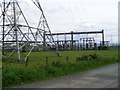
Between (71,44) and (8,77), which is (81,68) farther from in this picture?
(71,44)

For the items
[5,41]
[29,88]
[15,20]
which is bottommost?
[29,88]

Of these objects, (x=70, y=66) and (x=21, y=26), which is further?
(x=21, y=26)

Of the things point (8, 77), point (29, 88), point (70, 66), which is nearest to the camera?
point (29, 88)

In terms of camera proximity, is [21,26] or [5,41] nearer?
[21,26]

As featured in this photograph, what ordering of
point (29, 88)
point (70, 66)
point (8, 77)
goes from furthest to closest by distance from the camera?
point (70, 66), point (8, 77), point (29, 88)

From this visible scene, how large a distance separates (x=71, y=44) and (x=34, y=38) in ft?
135

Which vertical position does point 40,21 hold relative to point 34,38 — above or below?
above

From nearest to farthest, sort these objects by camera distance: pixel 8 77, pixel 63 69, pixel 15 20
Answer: pixel 8 77
pixel 63 69
pixel 15 20

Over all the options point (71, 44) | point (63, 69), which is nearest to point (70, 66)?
point (63, 69)

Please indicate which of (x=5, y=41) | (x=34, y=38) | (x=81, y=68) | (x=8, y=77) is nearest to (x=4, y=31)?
(x=5, y=41)

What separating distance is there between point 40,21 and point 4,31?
341 cm

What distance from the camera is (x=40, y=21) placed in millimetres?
23734

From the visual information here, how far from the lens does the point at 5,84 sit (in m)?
10.2

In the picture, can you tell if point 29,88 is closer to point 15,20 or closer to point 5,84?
point 5,84
